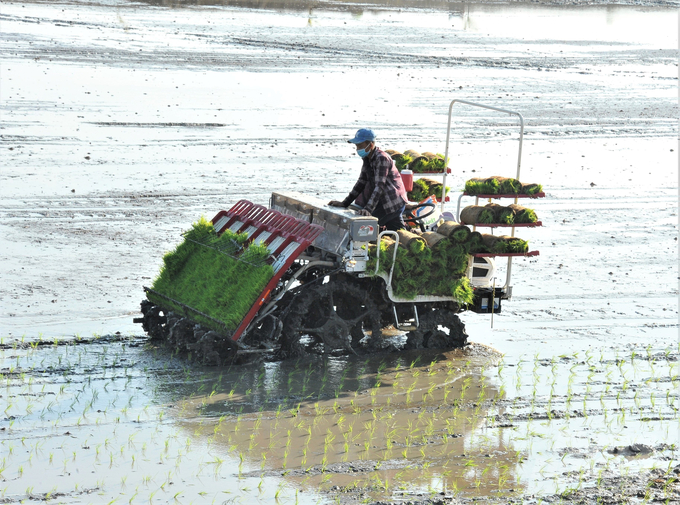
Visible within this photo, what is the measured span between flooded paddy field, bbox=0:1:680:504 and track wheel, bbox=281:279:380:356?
293 mm

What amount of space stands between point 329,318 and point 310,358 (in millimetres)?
472

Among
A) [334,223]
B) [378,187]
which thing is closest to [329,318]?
[334,223]

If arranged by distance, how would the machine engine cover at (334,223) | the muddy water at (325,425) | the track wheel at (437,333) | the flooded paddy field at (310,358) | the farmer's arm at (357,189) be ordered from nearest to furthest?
the muddy water at (325,425), the flooded paddy field at (310,358), the machine engine cover at (334,223), the farmer's arm at (357,189), the track wheel at (437,333)

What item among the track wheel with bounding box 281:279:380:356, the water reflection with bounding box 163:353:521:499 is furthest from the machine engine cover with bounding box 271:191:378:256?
the water reflection with bounding box 163:353:521:499

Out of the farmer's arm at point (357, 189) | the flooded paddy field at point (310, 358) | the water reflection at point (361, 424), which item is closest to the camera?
the water reflection at point (361, 424)

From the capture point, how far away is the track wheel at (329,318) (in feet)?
34.1

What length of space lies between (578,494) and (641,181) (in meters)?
14.1

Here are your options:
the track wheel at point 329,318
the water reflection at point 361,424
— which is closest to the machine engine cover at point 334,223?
the track wheel at point 329,318

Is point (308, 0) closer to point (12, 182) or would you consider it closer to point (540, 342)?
point (12, 182)

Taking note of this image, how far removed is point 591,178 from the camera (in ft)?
68.0

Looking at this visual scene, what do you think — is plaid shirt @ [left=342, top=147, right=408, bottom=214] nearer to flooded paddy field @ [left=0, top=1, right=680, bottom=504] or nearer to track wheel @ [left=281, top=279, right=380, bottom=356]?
track wheel @ [left=281, top=279, right=380, bottom=356]

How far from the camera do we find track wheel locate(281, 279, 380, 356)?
10383 millimetres

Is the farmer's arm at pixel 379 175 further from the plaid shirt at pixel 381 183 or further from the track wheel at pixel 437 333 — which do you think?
the track wheel at pixel 437 333

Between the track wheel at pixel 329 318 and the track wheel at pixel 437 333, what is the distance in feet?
1.51
